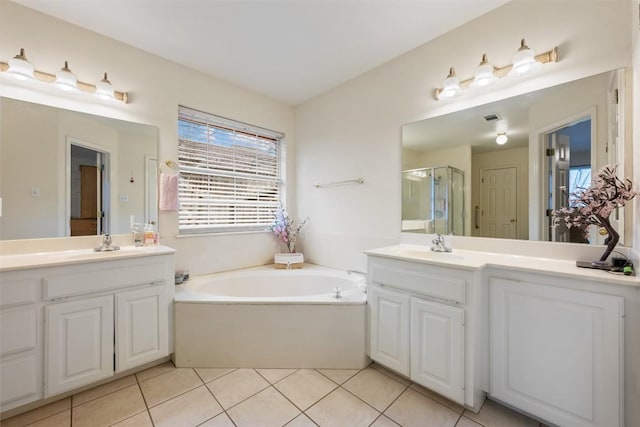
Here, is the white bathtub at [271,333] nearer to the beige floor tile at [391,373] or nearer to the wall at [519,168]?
the beige floor tile at [391,373]

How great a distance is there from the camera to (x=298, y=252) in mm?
3162

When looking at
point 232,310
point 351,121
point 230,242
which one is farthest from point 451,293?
point 230,242

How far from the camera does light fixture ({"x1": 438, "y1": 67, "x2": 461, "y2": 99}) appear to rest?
6.11ft

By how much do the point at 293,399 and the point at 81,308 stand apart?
4.61 feet

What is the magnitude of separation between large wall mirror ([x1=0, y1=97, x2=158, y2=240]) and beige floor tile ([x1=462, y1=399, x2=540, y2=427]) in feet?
8.84

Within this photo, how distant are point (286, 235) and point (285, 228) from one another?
0.28ft

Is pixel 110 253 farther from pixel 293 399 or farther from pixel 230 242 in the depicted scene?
pixel 293 399

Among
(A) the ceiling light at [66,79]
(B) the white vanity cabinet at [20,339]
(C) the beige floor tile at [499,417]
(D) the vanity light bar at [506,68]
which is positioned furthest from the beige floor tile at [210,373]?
(D) the vanity light bar at [506,68]

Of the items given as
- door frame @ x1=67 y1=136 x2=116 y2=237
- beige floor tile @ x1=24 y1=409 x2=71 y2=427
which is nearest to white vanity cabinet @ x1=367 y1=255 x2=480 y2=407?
beige floor tile @ x1=24 y1=409 x2=71 y2=427

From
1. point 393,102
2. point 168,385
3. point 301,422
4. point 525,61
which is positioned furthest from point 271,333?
point 525,61

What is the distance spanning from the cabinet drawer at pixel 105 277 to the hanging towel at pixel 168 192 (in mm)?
601

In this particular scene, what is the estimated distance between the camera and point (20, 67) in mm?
1615

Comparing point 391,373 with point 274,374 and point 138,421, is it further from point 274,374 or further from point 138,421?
point 138,421

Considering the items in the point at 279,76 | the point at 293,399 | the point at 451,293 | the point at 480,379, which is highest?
the point at 279,76
